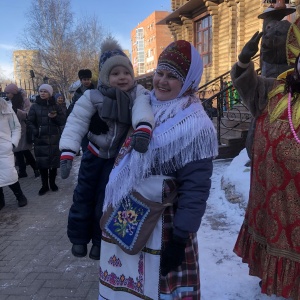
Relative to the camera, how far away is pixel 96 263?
3.22 m

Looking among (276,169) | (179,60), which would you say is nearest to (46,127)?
(179,60)

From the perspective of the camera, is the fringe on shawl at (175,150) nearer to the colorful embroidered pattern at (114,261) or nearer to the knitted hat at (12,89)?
the colorful embroidered pattern at (114,261)

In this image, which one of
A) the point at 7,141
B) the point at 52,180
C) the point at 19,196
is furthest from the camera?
the point at 52,180

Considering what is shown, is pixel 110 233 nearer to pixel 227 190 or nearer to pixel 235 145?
pixel 227 190

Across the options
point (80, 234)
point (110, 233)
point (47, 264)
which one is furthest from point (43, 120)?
point (110, 233)

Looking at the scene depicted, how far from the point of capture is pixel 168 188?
1651 millimetres

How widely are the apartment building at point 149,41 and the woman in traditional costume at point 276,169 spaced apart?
5363 centimetres

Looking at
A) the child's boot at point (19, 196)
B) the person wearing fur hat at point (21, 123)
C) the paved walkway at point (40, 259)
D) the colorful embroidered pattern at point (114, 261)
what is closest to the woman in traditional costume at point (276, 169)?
the colorful embroidered pattern at point (114, 261)

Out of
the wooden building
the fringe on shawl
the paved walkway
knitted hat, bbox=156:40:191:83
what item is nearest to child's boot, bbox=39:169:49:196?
the paved walkway

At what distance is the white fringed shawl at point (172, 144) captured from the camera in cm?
161

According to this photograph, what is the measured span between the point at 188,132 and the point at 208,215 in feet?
9.05

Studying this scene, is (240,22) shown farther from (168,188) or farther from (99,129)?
(168,188)

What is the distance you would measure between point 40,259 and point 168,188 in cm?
230

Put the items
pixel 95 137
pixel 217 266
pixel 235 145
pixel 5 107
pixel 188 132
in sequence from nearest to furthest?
pixel 188 132 → pixel 95 137 → pixel 217 266 → pixel 5 107 → pixel 235 145
